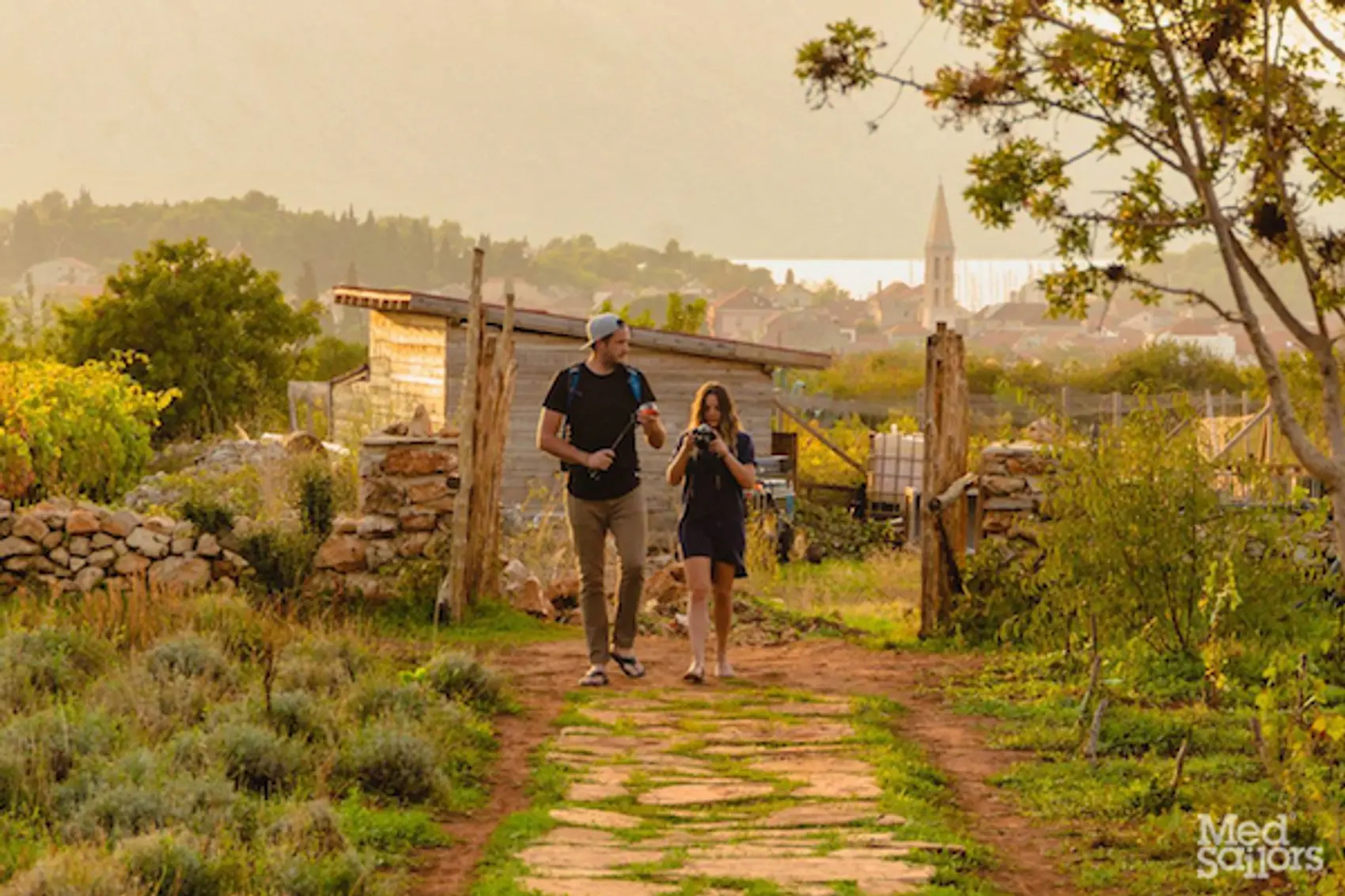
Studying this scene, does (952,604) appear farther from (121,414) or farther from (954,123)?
(121,414)

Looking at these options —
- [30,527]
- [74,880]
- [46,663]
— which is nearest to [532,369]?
[30,527]

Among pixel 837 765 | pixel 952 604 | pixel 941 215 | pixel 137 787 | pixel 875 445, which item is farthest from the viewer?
pixel 941 215

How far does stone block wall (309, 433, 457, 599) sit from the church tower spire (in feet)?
423

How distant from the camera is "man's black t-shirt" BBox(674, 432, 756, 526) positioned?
10.4 meters

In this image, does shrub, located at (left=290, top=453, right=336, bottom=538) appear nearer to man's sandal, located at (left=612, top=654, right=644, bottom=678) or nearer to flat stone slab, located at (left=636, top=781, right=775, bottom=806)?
man's sandal, located at (left=612, top=654, right=644, bottom=678)

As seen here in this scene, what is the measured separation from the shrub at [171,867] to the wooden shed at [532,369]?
15337 mm

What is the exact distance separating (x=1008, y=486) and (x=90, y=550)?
21.1 feet

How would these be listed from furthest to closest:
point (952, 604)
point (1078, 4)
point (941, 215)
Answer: point (941, 215) < point (1078, 4) < point (952, 604)

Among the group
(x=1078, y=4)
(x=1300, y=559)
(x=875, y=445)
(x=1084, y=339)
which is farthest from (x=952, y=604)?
(x=1084, y=339)

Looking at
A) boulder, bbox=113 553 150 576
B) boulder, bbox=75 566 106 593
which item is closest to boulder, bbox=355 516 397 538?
boulder, bbox=113 553 150 576

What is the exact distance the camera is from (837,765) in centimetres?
843

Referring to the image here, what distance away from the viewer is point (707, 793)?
7832 millimetres

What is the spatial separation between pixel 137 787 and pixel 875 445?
22750mm

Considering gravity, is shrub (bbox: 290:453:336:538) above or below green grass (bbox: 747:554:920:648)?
above
